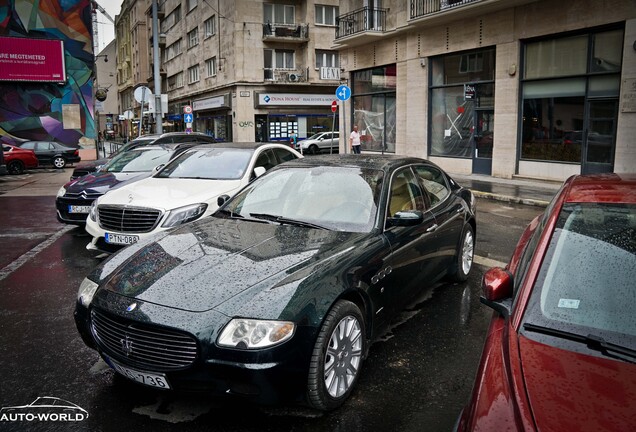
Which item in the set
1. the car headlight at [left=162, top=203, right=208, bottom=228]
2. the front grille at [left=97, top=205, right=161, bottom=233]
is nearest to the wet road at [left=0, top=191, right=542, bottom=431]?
the front grille at [left=97, top=205, right=161, bottom=233]

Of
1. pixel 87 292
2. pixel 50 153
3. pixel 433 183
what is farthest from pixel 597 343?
pixel 50 153

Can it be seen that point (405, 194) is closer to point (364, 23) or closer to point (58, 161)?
point (364, 23)

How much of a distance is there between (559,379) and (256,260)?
211 centimetres

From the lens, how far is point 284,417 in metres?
3.24

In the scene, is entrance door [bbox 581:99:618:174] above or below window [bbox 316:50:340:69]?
below

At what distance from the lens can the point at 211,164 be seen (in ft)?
26.8

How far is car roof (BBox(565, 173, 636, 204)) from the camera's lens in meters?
2.98

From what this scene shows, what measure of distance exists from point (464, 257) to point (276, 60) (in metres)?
37.1

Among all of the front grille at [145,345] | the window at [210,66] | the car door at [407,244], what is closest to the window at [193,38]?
the window at [210,66]

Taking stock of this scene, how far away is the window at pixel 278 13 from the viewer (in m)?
39.9

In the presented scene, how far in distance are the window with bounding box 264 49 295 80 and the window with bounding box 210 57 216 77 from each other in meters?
5.77

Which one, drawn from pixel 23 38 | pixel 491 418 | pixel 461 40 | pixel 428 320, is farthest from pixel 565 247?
pixel 23 38

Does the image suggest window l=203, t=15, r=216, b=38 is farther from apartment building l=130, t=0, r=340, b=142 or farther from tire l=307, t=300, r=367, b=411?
tire l=307, t=300, r=367, b=411

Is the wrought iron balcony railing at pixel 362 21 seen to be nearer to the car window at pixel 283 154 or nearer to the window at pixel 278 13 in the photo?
the car window at pixel 283 154
